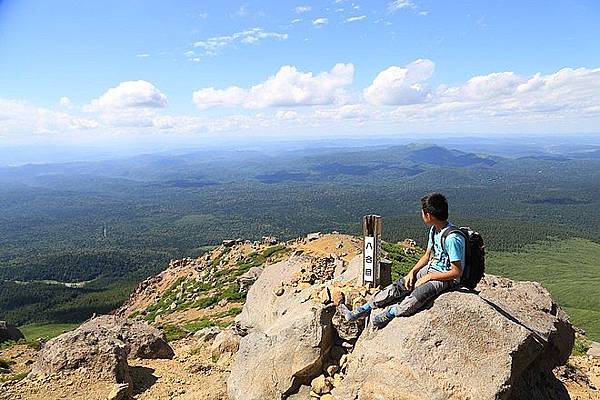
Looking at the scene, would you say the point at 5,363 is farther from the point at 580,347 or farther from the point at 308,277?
the point at 580,347

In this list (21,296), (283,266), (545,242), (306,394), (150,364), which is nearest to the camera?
(306,394)

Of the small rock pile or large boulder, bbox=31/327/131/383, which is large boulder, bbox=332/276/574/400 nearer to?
the small rock pile

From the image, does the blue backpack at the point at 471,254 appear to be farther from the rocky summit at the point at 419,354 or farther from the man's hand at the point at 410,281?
the man's hand at the point at 410,281

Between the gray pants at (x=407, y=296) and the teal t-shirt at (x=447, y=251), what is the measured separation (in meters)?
0.28

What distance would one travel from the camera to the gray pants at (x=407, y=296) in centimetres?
906

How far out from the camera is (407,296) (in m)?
9.59

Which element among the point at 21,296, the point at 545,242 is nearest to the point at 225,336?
the point at 21,296

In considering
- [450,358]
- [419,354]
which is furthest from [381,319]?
[450,358]

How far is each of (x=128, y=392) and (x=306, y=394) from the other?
5.12 m

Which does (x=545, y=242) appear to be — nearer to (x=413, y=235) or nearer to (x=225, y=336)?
(x=413, y=235)

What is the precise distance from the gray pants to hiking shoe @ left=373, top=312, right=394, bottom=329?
0.12m

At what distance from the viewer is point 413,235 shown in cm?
13375

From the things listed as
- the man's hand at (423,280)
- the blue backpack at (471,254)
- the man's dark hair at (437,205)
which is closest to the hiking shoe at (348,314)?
the man's hand at (423,280)

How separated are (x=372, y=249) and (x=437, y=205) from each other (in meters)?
2.59
